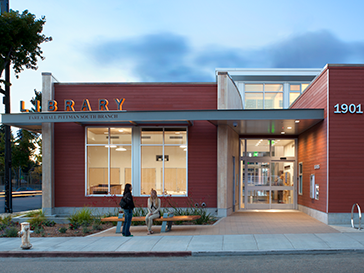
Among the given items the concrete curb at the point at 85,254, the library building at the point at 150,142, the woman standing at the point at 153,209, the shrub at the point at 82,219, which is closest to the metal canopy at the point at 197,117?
the library building at the point at 150,142

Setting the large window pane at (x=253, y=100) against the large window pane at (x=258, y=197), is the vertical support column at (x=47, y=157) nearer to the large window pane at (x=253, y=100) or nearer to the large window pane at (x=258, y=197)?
the large window pane at (x=258, y=197)

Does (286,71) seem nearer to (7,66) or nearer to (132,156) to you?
(132,156)

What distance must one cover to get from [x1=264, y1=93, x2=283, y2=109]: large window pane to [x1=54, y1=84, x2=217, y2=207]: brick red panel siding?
1481 centimetres

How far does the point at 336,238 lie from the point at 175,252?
485cm

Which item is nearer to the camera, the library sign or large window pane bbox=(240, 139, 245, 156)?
the library sign

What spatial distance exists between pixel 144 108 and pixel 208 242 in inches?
302

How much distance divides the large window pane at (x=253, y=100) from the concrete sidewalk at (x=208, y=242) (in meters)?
16.9

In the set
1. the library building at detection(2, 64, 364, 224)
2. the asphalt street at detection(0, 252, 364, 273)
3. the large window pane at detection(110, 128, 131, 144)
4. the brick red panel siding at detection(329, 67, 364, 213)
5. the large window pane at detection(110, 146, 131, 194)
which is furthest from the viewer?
the large window pane at detection(110, 128, 131, 144)

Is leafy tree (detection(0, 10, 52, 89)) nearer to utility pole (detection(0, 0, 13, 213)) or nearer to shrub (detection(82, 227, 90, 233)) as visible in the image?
utility pole (detection(0, 0, 13, 213))

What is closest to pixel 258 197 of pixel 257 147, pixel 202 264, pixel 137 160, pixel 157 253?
pixel 257 147

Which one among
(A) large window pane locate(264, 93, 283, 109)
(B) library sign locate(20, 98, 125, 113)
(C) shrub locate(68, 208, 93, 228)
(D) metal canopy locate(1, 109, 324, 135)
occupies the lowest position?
(C) shrub locate(68, 208, 93, 228)

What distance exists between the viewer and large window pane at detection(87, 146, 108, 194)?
15914 mm

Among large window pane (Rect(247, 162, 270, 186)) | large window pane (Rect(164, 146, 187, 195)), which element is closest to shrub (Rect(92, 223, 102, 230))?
large window pane (Rect(164, 146, 187, 195))

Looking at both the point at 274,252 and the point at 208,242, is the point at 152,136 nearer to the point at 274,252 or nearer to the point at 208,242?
the point at 208,242
